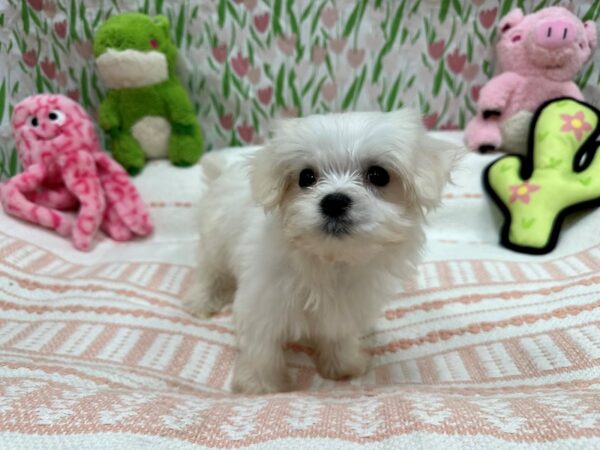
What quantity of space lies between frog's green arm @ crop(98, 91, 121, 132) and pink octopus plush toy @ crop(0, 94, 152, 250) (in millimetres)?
82

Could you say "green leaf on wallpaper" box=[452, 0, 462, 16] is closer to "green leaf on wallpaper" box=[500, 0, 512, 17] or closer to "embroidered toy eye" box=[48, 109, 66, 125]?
"green leaf on wallpaper" box=[500, 0, 512, 17]

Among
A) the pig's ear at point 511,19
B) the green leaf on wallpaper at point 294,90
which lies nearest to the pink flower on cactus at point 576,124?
the pig's ear at point 511,19

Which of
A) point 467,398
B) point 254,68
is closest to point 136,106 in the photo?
point 254,68

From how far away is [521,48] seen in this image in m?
2.40

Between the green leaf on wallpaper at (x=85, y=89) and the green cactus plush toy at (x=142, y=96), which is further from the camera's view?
the green leaf on wallpaper at (x=85, y=89)

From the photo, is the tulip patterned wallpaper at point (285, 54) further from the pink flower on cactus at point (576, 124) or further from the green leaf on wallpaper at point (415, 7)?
the pink flower on cactus at point (576, 124)

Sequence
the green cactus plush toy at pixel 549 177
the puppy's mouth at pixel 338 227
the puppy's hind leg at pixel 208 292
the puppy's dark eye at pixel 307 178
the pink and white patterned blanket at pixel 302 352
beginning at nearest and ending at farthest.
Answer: the pink and white patterned blanket at pixel 302 352 < the puppy's mouth at pixel 338 227 < the puppy's dark eye at pixel 307 178 < the puppy's hind leg at pixel 208 292 < the green cactus plush toy at pixel 549 177

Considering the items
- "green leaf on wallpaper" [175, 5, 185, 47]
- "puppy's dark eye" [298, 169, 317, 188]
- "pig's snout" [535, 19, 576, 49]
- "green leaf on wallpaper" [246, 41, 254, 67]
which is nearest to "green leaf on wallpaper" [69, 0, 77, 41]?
"green leaf on wallpaper" [175, 5, 185, 47]

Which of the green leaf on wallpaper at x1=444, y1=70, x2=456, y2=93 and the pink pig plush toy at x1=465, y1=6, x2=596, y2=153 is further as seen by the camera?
the green leaf on wallpaper at x1=444, y1=70, x2=456, y2=93

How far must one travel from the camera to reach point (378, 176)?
1.32 meters

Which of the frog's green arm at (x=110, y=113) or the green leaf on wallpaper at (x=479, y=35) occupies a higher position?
the green leaf on wallpaper at (x=479, y=35)

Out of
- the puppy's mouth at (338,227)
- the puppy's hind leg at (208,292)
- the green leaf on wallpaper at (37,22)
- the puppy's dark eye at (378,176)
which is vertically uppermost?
the green leaf on wallpaper at (37,22)

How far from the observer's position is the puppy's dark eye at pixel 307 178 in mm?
1343

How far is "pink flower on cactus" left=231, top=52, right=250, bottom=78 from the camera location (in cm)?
257
